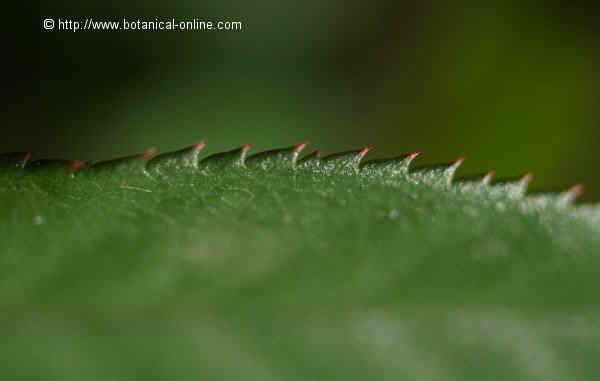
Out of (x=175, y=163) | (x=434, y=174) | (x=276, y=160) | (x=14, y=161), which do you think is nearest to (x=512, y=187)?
(x=434, y=174)

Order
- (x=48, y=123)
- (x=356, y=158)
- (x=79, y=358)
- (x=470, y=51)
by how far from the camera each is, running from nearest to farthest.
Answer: (x=79, y=358) → (x=356, y=158) → (x=48, y=123) → (x=470, y=51)

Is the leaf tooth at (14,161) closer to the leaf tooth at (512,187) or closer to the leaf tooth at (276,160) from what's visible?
the leaf tooth at (276,160)

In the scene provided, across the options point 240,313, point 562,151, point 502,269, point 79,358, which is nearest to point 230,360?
point 240,313

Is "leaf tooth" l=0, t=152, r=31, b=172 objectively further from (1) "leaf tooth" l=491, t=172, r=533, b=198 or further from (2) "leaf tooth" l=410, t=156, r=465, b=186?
(1) "leaf tooth" l=491, t=172, r=533, b=198

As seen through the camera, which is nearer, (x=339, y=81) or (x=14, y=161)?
(x=14, y=161)

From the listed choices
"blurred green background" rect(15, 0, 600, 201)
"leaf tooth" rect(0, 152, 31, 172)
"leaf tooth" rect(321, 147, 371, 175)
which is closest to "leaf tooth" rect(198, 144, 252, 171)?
"leaf tooth" rect(321, 147, 371, 175)

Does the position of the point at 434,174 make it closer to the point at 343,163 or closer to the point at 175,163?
the point at 343,163

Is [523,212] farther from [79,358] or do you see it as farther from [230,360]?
[79,358]
